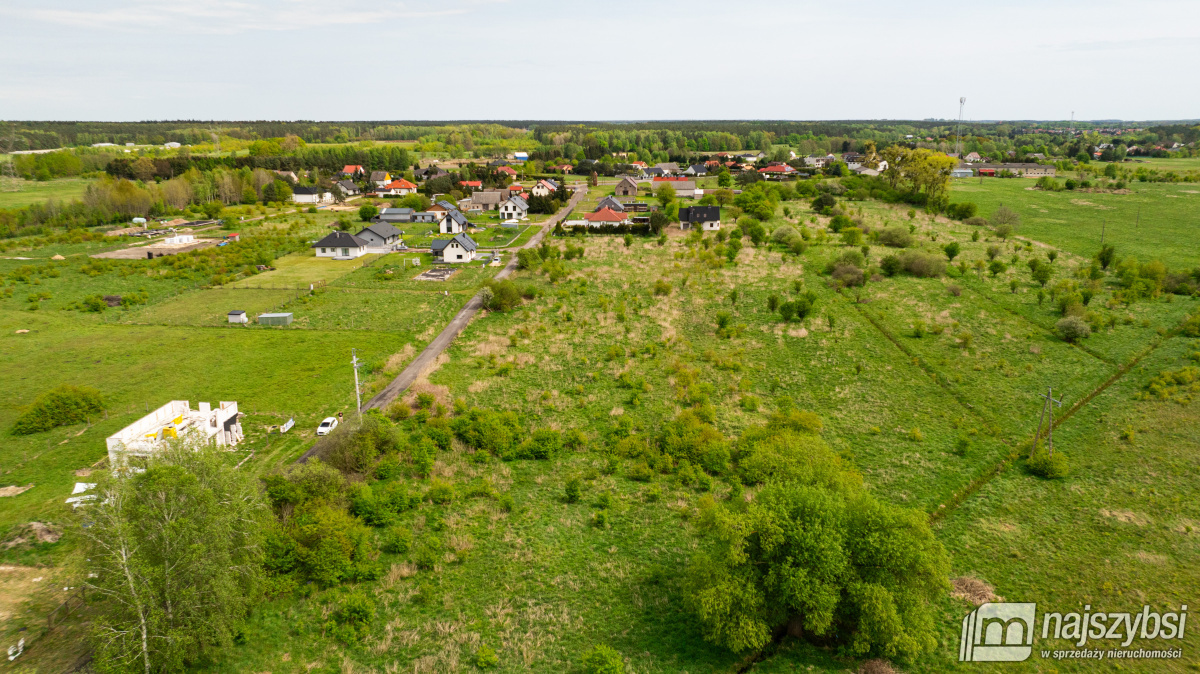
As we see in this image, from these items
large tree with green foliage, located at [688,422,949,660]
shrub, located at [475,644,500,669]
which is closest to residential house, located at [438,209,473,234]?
shrub, located at [475,644,500,669]

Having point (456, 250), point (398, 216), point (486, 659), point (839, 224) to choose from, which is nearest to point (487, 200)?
point (398, 216)

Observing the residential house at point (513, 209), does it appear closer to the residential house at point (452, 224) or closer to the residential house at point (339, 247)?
the residential house at point (452, 224)

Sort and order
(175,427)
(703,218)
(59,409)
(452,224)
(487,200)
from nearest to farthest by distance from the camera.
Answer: (175,427), (59,409), (703,218), (452,224), (487,200)

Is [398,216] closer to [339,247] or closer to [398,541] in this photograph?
[339,247]

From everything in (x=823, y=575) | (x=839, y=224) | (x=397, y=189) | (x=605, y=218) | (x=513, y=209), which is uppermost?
(x=397, y=189)

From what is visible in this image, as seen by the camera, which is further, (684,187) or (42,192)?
(684,187)
